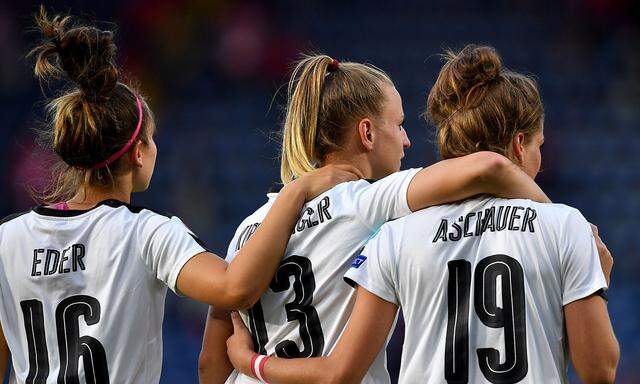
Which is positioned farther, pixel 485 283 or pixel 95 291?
pixel 95 291

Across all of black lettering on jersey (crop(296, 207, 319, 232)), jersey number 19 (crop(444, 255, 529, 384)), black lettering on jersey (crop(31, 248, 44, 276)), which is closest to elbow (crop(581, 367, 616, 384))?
jersey number 19 (crop(444, 255, 529, 384))

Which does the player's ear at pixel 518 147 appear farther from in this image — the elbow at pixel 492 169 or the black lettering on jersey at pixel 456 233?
the black lettering on jersey at pixel 456 233

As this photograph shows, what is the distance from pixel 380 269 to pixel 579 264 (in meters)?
0.48

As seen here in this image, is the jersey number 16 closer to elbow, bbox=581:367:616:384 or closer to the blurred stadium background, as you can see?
elbow, bbox=581:367:616:384

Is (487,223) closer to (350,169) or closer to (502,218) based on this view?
(502,218)

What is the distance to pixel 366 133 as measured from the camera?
2.80 m

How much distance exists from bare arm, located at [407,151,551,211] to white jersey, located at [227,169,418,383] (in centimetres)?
16

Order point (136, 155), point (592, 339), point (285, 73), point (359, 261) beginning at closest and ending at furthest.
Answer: point (592, 339), point (359, 261), point (136, 155), point (285, 73)

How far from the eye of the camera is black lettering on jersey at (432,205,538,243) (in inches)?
92.1

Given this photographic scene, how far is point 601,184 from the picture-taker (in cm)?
891

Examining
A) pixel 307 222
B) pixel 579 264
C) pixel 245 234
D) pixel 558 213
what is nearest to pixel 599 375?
pixel 579 264

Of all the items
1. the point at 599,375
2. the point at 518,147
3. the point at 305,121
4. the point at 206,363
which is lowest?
the point at 206,363

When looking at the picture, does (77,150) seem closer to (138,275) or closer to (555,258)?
(138,275)

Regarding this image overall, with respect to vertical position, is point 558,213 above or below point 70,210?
above
